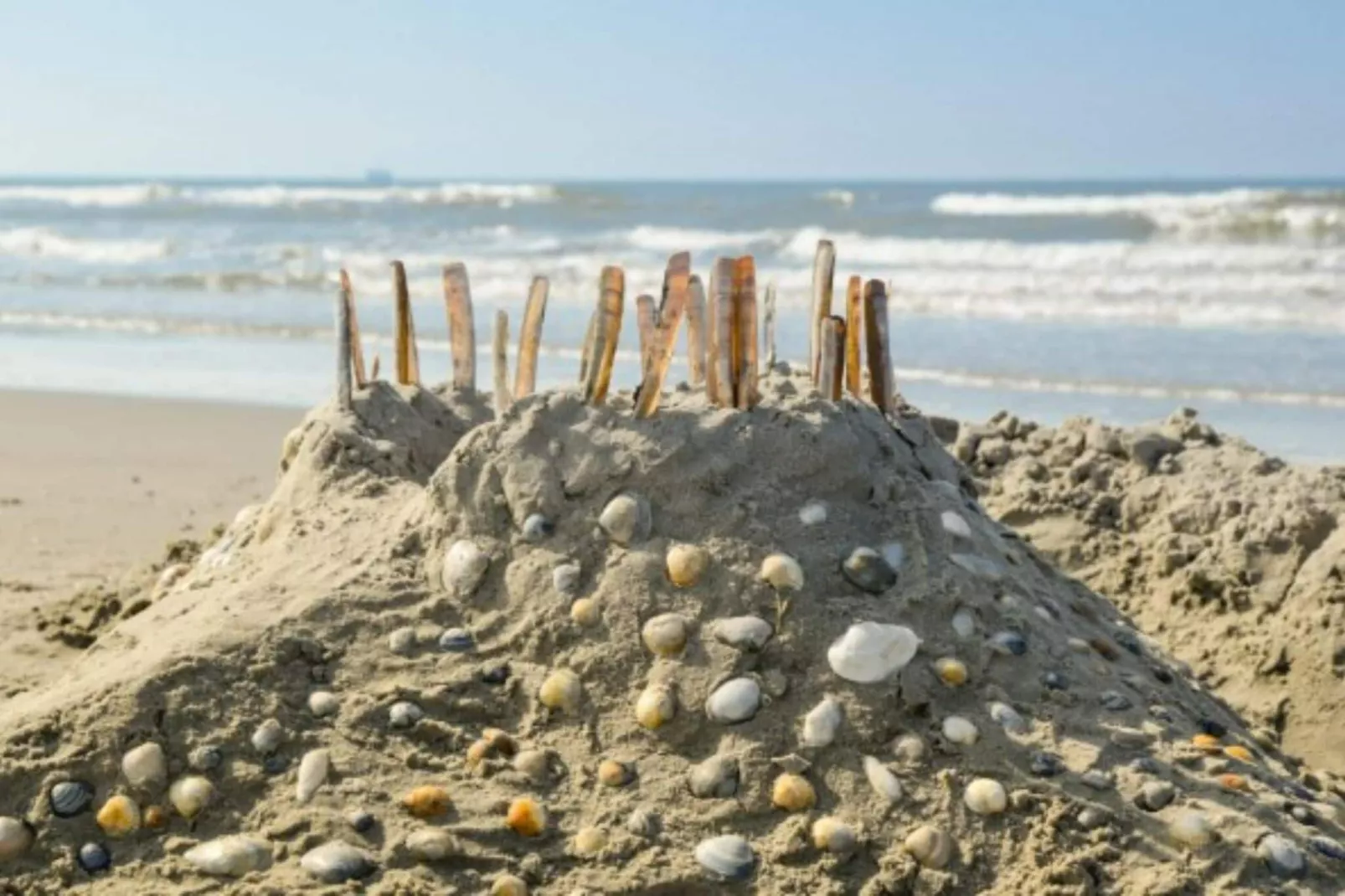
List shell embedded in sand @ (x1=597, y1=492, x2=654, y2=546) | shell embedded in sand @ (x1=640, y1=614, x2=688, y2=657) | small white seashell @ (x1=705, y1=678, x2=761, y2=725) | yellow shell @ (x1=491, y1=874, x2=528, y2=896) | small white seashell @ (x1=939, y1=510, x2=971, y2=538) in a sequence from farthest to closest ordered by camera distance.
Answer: small white seashell @ (x1=939, y1=510, x2=971, y2=538)
shell embedded in sand @ (x1=597, y1=492, x2=654, y2=546)
shell embedded in sand @ (x1=640, y1=614, x2=688, y2=657)
small white seashell @ (x1=705, y1=678, x2=761, y2=725)
yellow shell @ (x1=491, y1=874, x2=528, y2=896)

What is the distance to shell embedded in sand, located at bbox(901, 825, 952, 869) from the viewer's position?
9.18 ft

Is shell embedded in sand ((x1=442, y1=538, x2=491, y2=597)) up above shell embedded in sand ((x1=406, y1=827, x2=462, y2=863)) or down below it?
above

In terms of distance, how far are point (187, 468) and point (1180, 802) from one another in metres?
5.94

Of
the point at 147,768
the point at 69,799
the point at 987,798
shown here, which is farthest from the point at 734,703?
the point at 69,799

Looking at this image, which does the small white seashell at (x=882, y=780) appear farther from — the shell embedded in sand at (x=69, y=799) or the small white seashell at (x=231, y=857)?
the shell embedded in sand at (x=69, y=799)

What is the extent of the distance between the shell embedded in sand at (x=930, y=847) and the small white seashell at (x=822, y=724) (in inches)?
10.3

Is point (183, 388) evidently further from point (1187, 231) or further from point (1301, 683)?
point (1187, 231)

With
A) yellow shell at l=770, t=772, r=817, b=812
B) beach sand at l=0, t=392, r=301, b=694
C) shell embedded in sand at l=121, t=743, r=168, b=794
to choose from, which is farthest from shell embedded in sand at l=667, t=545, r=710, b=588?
beach sand at l=0, t=392, r=301, b=694

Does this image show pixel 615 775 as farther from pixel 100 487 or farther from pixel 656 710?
pixel 100 487

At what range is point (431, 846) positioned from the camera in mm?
2834

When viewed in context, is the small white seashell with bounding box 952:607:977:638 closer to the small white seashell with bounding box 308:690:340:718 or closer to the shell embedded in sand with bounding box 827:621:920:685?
the shell embedded in sand with bounding box 827:621:920:685

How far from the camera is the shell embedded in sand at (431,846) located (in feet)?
9.30

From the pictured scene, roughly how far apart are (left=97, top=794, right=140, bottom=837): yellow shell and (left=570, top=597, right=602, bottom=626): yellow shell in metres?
0.95

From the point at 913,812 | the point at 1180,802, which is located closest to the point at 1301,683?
the point at 1180,802
